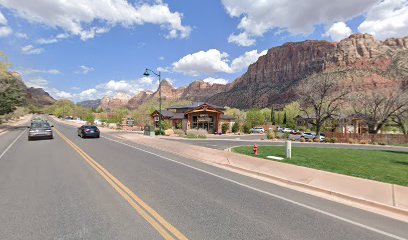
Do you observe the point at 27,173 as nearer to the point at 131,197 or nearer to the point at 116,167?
the point at 116,167

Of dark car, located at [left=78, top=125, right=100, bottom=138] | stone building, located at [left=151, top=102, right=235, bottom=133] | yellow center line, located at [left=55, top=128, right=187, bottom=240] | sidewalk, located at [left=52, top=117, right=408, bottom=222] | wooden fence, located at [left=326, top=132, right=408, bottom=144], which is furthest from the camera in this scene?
stone building, located at [left=151, top=102, right=235, bottom=133]

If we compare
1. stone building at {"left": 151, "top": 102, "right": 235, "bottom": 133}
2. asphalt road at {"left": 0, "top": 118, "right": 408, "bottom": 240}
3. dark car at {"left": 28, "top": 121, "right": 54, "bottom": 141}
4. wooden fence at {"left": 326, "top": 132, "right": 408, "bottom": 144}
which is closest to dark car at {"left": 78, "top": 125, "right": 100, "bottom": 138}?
dark car at {"left": 28, "top": 121, "right": 54, "bottom": 141}

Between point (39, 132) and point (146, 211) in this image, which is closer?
point (146, 211)

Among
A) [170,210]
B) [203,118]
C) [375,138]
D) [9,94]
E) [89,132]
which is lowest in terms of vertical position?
[375,138]

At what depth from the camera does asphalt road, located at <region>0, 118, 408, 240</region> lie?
4926 mm

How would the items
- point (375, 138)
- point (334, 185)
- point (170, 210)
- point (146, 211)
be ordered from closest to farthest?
point (146, 211) → point (170, 210) → point (334, 185) → point (375, 138)

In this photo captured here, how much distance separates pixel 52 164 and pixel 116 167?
10.6 feet

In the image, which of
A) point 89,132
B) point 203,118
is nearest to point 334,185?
point 89,132

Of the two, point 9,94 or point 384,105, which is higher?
point 9,94

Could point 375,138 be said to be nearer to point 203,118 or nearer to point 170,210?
point 203,118

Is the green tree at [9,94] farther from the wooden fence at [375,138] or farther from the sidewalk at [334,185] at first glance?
the wooden fence at [375,138]

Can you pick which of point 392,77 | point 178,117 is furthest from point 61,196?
point 392,77

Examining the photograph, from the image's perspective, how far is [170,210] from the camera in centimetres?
604

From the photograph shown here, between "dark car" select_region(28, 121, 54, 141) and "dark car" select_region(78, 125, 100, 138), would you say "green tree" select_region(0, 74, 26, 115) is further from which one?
"dark car" select_region(78, 125, 100, 138)
